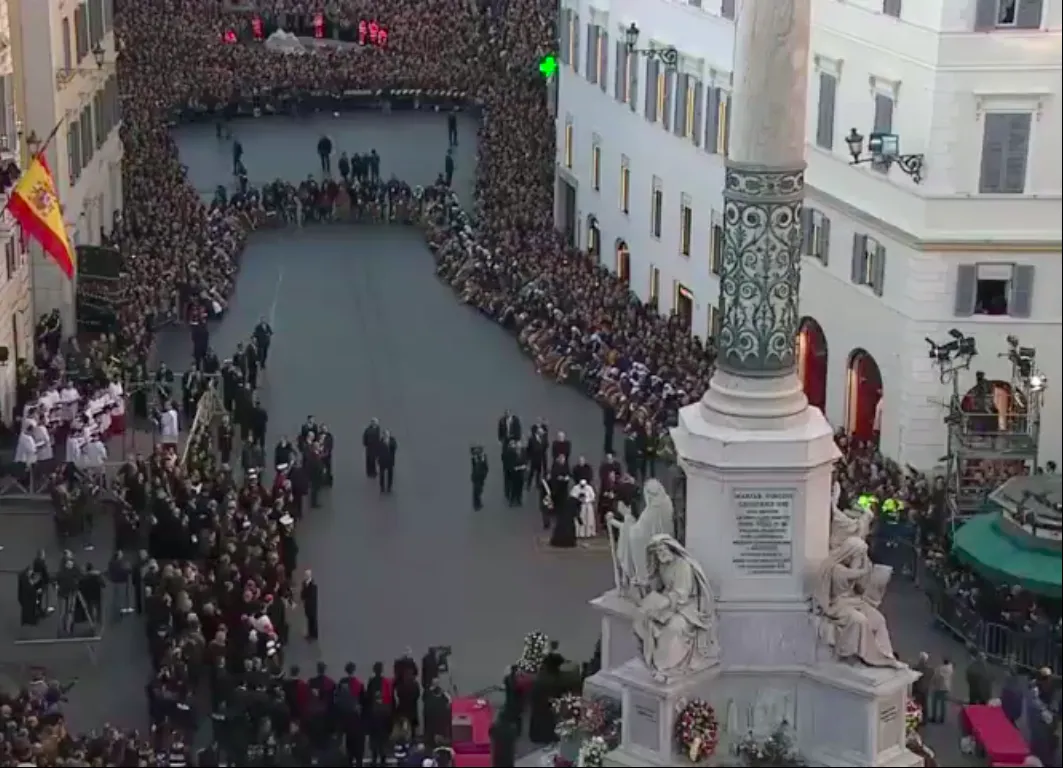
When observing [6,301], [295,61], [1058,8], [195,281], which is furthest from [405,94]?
[1058,8]

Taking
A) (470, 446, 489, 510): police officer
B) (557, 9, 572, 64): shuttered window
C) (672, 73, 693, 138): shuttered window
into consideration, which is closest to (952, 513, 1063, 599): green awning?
(470, 446, 489, 510): police officer

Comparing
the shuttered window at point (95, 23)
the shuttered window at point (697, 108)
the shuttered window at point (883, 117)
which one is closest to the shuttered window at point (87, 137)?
the shuttered window at point (95, 23)

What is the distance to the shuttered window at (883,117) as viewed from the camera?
Answer: 4034cm

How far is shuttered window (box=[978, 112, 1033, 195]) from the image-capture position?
36156 millimetres

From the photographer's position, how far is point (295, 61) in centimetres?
9731

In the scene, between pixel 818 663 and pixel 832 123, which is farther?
pixel 832 123

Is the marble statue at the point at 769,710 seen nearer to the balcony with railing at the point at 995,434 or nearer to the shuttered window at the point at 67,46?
the balcony with railing at the point at 995,434

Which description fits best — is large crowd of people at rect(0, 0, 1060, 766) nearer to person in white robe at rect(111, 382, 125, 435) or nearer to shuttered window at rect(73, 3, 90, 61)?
person in white robe at rect(111, 382, 125, 435)

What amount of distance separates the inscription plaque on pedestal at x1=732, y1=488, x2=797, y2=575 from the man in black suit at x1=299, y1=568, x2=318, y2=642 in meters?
10.3

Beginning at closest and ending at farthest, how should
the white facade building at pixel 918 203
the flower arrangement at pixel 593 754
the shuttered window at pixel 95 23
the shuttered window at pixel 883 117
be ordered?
the flower arrangement at pixel 593 754 → the white facade building at pixel 918 203 → the shuttered window at pixel 883 117 → the shuttered window at pixel 95 23

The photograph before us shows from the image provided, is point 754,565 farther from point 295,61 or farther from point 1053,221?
point 295,61

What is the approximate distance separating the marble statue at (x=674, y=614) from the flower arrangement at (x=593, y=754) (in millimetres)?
1414

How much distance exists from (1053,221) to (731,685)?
843 cm

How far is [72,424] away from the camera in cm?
4184
